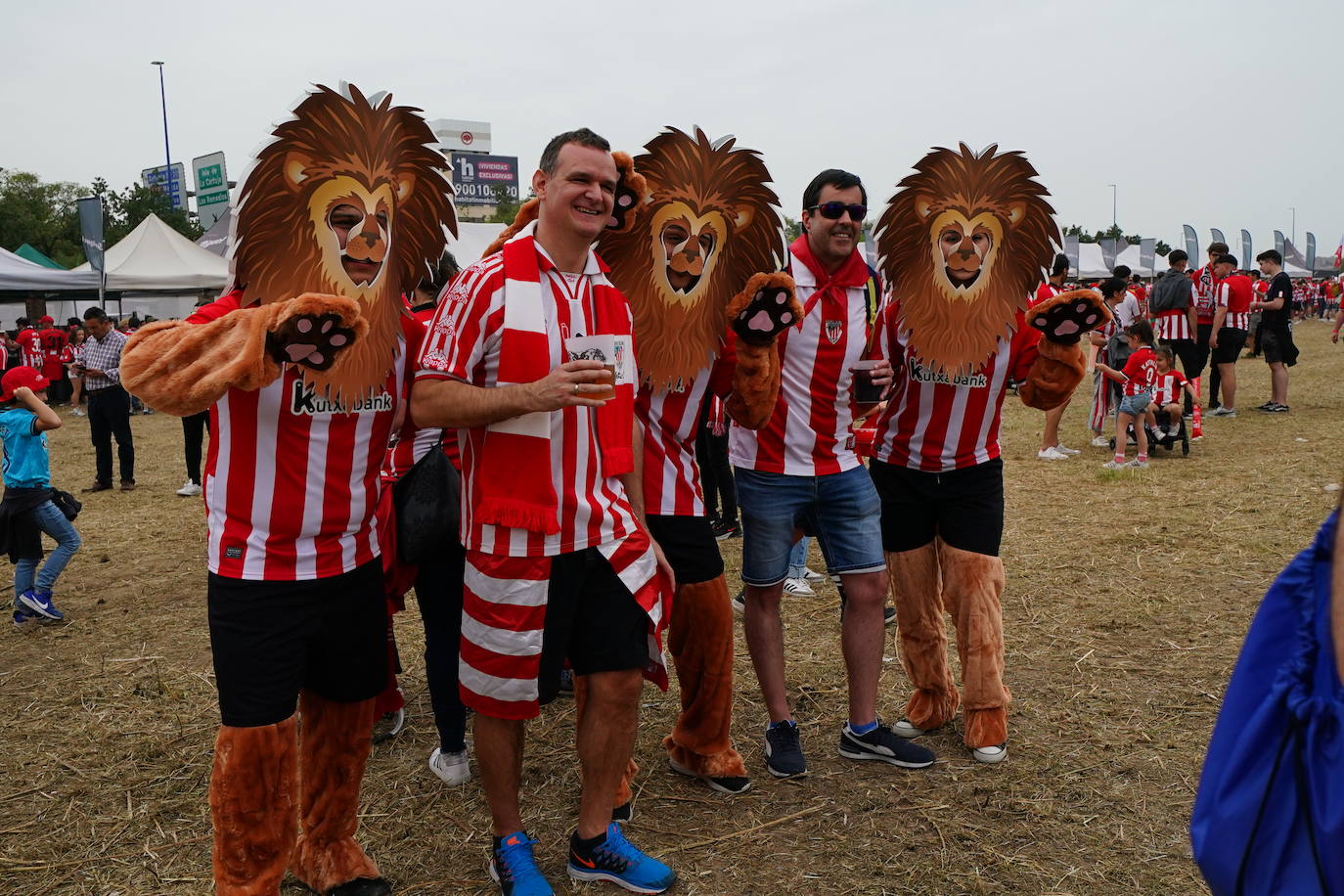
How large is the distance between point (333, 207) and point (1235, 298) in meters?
11.7

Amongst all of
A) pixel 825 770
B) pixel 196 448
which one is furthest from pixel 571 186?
pixel 196 448

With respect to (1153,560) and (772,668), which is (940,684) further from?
(1153,560)

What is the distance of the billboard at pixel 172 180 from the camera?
4253cm

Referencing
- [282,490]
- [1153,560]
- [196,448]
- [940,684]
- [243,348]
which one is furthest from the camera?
[196,448]

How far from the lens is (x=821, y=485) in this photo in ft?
11.7

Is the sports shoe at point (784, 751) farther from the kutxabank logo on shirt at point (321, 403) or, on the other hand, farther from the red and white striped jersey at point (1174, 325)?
the red and white striped jersey at point (1174, 325)

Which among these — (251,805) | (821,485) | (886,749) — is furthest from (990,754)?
(251,805)

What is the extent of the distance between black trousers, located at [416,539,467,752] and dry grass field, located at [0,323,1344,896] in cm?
23

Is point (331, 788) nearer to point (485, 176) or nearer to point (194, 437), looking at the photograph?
point (194, 437)

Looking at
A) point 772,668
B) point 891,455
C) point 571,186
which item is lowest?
point 772,668

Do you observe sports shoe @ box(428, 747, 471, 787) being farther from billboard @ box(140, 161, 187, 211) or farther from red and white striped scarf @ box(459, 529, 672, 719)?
billboard @ box(140, 161, 187, 211)

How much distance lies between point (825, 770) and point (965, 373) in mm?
1567

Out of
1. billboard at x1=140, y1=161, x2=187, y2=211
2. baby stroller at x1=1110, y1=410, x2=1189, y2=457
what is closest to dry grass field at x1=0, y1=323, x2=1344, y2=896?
baby stroller at x1=1110, y1=410, x2=1189, y2=457

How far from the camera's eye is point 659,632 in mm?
2957
